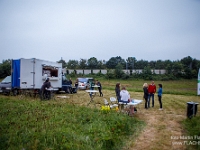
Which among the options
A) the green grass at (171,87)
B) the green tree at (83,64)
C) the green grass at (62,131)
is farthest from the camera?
the green tree at (83,64)

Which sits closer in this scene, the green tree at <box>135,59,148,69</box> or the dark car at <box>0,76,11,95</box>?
the dark car at <box>0,76,11,95</box>

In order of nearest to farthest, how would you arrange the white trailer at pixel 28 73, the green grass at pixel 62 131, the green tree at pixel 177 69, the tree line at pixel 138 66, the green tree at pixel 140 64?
the green grass at pixel 62 131 → the white trailer at pixel 28 73 → the tree line at pixel 138 66 → the green tree at pixel 177 69 → the green tree at pixel 140 64

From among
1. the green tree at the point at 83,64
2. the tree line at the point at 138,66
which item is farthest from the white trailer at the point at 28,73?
the green tree at the point at 83,64

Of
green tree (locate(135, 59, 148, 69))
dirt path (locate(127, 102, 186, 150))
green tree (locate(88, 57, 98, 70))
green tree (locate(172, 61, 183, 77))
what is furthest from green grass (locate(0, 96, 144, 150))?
green tree (locate(135, 59, 148, 69))

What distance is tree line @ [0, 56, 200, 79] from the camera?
169 ft

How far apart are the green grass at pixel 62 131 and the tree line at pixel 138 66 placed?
136 feet

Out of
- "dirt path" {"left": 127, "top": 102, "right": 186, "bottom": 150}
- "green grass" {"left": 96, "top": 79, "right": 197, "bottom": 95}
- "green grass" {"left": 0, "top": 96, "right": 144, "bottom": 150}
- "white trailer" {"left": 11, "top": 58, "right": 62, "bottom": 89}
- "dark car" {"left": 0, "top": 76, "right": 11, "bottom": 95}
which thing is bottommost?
"green grass" {"left": 96, "top": 79, "right": 197, "bottom": 95}

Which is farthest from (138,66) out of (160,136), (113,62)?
(160,136)

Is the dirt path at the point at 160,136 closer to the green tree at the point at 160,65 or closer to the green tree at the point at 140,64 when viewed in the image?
the green tree at the point at 160,65

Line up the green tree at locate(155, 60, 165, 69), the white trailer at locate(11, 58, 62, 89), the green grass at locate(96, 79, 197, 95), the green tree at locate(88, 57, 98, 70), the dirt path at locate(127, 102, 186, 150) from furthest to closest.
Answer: the green tree at locate(155, 60, 165, 69), the green tree at locate(88, 57, 98, 70), the green grass at locate(96, 79, 197, 95), the white trailer at locate(11, 58, 62, 89), the dirt path at locate(127, 102, 186, 150)

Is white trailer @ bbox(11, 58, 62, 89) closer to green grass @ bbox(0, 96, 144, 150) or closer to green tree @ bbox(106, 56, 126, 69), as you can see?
green grass @ bbox(0, 96, 144, 150)

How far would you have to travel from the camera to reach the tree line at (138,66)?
51.7 m

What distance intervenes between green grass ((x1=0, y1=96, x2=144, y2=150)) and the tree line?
41.5 m

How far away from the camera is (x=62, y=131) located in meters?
4.48
